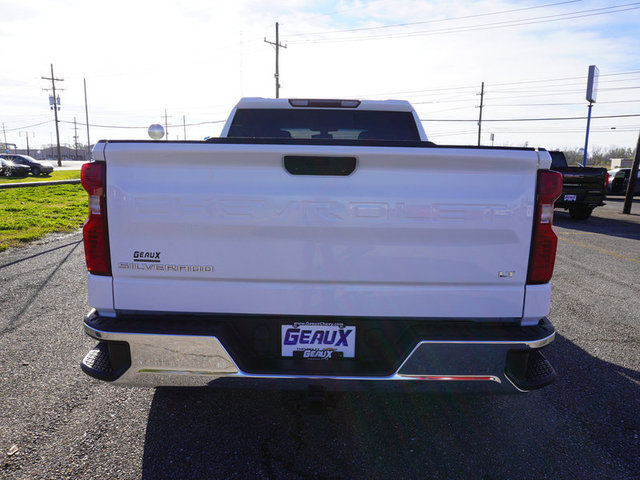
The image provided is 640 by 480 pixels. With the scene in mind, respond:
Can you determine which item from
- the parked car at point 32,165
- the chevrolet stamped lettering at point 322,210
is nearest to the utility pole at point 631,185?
the chevrolet stamped lettering at point 322,210

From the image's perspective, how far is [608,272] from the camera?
6.84 meters

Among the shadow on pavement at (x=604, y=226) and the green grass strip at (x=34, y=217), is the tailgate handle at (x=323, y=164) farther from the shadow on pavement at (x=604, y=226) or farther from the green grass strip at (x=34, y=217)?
the shadow on pavement at (x=604, y=226)

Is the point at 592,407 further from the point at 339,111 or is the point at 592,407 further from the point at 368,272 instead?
the point at 339,111

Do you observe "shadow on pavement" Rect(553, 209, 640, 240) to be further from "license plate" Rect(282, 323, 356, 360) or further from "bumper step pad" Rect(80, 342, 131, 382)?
"bumper step pad" Rect(80, 342, 131, 382)

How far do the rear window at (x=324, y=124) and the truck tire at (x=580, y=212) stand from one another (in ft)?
38.1

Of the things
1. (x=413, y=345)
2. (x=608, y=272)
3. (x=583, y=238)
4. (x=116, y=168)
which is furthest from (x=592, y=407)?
(x=583, y=238)

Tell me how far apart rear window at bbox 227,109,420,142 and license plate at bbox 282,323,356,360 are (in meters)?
2.30

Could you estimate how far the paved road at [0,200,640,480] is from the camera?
2268 millimetres

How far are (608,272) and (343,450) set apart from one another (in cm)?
623

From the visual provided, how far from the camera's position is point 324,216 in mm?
2035

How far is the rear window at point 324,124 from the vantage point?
4.04 meters

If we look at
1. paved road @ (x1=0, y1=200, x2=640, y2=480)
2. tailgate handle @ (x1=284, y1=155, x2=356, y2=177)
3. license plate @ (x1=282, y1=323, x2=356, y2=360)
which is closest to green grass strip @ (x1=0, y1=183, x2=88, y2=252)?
paved road @ (x1=0, y1=200, x2=640, y2=480)

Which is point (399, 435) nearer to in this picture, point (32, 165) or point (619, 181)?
point (619, 181)

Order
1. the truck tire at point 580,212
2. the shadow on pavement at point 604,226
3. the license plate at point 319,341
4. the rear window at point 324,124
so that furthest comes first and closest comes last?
the truck tire at point 580,212 < the shadow on pavement at point 604,226 < the rear window at point 324,124 < the license plate at point 319,341
